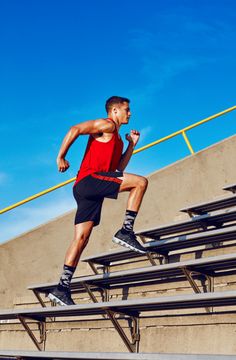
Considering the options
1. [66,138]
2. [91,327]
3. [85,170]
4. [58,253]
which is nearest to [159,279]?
[91,327]

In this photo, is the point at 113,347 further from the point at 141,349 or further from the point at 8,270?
the point at 8,270

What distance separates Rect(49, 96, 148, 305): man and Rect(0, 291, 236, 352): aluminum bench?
0.79ft

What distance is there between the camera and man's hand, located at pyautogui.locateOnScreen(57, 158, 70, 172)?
3.95 meters

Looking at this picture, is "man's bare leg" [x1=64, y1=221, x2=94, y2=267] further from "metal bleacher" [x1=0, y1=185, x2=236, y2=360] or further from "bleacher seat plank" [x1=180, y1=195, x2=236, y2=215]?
"bleacher seat plank" [x1=180, y1=195, x2=236, y2=215]

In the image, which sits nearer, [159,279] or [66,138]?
[66,138]

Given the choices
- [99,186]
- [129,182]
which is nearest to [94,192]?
[99,186]

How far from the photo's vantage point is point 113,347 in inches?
159

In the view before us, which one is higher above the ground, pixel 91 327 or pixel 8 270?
pixel 8 270

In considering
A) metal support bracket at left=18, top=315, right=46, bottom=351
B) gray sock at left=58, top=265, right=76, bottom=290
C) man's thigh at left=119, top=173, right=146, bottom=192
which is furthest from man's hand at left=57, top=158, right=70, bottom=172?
metal support bracket at left=18, top=315, right=46, bottom=351

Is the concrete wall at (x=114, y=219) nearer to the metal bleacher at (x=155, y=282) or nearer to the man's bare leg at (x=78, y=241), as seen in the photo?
the metal bleacher at (x=155, y=282)

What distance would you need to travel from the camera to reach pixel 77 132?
158 inches

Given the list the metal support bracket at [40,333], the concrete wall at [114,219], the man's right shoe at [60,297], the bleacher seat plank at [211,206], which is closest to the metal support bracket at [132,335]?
the man's right shoe at [60,297]

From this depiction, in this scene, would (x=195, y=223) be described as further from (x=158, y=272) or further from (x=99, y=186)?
(x=99, y=186)

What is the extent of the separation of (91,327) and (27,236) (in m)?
3.05
